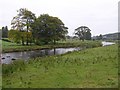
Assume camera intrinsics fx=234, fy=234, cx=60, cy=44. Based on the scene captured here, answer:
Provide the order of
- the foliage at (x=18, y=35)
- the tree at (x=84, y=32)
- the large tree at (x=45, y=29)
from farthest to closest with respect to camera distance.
→ 1. the tree at (x=84, y=32)
2. the large tree at (x=45, y=29)
3. the foliage at (x=18, y=35)

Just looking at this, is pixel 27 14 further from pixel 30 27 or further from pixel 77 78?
pixel 77 78

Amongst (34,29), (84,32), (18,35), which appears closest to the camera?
(18,35)

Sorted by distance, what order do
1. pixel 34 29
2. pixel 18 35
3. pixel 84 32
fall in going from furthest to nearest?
pixel 84 32, pixel 34 29, pixel 18 35

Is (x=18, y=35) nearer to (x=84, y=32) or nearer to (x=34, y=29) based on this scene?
(x=34, y=29)

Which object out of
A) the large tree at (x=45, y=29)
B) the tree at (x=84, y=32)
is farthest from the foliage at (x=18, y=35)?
the tree at (x=84, y=32)

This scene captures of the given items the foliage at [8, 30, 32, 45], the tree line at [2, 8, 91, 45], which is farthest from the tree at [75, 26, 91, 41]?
the foliage at [8, 30, 32, 45]

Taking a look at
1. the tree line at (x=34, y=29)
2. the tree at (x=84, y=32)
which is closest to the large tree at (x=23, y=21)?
the tree line at (x=34, y=29)

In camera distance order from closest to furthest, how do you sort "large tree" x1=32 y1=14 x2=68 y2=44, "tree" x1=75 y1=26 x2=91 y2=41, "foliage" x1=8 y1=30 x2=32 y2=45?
"foliage" x1=8 y1=30 x2=32 y2=45, "large tree" x1=32 y1=14 x2=68 y2=44, "tree" x1=75 y1=26 x2=91 y2=41

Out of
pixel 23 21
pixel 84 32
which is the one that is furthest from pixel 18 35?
pixel 84 32

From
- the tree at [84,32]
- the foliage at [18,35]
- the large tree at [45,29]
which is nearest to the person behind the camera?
the foliage at [18,35]

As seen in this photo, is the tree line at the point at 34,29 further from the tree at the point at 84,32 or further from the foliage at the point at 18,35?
the tree at the point at 84,32

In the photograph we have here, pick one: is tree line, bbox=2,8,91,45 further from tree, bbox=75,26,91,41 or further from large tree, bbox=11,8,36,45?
tree, bbox=75,26,91,41

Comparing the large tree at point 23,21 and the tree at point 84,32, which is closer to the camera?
the large tree at point 23,21

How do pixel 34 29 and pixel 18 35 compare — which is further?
pixel 34 29
